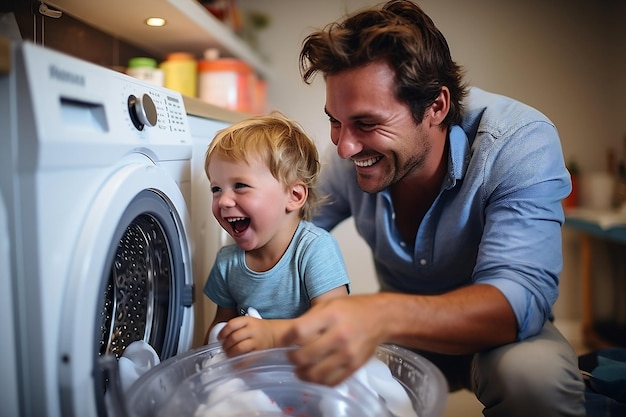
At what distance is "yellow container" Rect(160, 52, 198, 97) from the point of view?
1.85m

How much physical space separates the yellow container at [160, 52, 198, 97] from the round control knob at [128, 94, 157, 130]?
0.99 m

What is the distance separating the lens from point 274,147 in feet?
3.48

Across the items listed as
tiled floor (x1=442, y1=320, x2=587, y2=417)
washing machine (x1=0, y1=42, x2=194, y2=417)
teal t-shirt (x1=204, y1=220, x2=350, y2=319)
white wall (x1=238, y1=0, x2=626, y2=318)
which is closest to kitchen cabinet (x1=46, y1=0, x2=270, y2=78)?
white wall (x1=238, y1=0, x2=626, y2=318)

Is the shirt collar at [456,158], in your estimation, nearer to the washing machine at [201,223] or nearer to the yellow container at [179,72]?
the washing machine at [201,223]

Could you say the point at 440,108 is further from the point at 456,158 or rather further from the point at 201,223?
the point at 201,223

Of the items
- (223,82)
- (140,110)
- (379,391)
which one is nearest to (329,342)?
(379,391)

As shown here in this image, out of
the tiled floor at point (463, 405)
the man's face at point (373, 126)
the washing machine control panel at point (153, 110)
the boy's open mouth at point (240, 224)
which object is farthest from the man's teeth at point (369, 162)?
the tiled floor at point (463, 405)

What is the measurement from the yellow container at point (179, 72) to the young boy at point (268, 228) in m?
0.85

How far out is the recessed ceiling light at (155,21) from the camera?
1.63 meters

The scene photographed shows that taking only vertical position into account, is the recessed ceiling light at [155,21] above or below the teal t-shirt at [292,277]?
above

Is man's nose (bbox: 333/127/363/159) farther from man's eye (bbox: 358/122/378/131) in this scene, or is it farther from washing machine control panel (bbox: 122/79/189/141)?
washing machine control panel (bbox: 122/79/189/141)

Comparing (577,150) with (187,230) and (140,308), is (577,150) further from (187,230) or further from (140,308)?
(140,308)

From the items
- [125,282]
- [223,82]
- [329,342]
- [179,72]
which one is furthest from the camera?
[223,82]

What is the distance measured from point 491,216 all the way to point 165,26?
1274 millimetres
